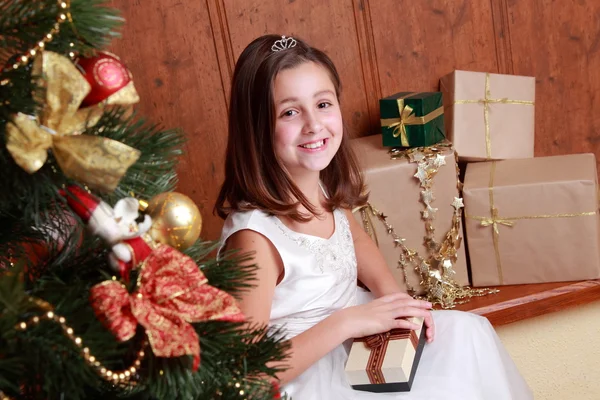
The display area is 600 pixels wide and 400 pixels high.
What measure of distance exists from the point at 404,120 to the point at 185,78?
63 cm

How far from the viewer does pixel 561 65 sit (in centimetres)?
228

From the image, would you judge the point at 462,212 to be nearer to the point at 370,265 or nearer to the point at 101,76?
the point at 370,265

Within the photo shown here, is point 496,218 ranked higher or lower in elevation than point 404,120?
lower

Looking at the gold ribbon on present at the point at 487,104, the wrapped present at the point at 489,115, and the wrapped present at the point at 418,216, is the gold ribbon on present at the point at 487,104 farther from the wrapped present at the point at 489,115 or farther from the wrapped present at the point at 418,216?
the wrapped present at the point at 418,216

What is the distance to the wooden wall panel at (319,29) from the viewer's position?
1.97 m

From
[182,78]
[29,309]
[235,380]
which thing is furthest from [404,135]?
[29,309]

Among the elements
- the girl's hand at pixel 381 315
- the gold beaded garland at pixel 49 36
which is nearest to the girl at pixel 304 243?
the girl's hand at pixel 381 315

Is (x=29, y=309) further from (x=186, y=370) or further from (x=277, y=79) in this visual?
(x=277, y=79)

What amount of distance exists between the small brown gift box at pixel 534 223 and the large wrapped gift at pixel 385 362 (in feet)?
2.14

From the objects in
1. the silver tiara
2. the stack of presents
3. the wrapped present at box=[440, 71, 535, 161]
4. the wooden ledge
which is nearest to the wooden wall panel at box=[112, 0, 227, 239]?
the stack of presents

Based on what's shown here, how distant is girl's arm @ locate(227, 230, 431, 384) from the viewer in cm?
125

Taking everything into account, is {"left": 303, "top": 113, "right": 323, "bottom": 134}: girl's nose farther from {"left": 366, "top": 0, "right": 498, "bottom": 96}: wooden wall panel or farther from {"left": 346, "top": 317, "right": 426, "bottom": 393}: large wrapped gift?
{"left": 366, "top": 0, "right": 498, "bottom": 96}: wooden wall panel

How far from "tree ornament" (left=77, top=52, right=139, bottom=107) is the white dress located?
2.51ft

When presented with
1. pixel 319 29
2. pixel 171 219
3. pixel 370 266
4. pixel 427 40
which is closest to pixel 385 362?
pixel 370 266
